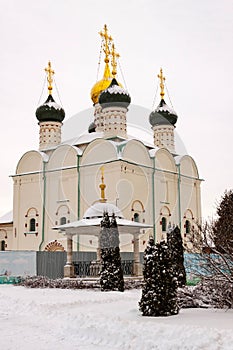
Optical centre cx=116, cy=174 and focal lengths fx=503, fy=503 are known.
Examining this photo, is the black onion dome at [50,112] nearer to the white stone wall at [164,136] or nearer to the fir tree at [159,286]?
the white stone wall at [164,136]

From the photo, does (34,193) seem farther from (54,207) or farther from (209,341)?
(209,341)

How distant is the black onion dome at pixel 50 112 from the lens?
101 feet

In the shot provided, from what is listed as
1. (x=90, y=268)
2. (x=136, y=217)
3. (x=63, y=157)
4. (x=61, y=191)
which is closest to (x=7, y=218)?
(x=61, y=191)

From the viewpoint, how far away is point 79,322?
26.9 ft

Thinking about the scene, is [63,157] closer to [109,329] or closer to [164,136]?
[164,136]

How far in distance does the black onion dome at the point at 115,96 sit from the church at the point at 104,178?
55mm

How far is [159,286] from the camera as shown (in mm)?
8539

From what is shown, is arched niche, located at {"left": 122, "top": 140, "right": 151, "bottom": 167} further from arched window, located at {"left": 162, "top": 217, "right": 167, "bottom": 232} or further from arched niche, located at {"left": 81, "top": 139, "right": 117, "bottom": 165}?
arched window, located at {"left": 162, "top": 217, "right": 167, "bottom": 232}

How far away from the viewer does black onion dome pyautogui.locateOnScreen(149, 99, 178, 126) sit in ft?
103

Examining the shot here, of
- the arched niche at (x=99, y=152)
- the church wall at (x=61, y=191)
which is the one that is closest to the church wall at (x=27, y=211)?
the church wall at (x=61, y=191)

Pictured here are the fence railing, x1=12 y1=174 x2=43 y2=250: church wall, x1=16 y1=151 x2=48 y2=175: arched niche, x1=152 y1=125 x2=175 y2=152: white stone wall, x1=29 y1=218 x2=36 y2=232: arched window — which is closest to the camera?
the fence railing

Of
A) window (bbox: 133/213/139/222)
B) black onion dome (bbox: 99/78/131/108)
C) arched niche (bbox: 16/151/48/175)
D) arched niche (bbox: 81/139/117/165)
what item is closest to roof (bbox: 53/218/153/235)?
window (bbox: 133/213/139/222)

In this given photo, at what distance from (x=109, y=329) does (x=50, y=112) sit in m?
24.5

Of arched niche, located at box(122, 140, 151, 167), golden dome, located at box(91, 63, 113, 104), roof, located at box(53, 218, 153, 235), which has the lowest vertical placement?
roof, located at box(53, 218, 153, 235)
